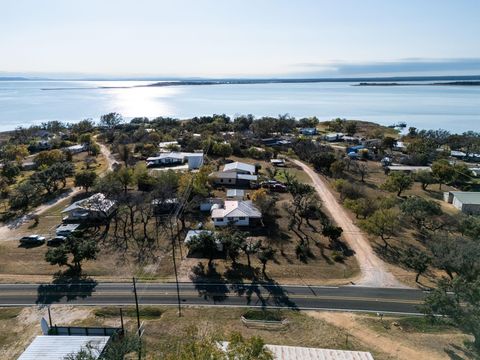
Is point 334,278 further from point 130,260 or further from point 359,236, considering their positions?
point 130,260

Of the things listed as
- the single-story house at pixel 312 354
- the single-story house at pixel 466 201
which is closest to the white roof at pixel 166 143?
the single-story house at pixel 466 201

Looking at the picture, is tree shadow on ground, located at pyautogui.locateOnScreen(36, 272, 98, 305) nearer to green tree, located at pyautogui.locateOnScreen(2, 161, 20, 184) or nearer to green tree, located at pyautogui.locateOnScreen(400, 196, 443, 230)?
green tree, located at pyautogui.locateOnScreen(2, 161, 20, 184)

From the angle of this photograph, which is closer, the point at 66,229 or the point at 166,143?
the point at 66,229

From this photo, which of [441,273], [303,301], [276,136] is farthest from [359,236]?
[276,136]

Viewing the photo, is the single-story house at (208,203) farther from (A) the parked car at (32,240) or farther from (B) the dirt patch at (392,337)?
(B) the dirt patch at (392,337)

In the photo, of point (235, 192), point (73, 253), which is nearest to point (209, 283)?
point (73, 253)

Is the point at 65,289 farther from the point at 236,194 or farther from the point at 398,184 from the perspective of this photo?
the point at 398,184

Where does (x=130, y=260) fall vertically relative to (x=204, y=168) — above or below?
below
